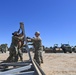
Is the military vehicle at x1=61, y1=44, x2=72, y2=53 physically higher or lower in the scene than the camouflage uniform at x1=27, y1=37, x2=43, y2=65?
higher

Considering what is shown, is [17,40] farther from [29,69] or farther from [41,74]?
[41,74]

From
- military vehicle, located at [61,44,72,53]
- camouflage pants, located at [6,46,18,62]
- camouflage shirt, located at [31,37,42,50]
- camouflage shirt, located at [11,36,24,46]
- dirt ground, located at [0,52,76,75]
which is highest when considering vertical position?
military vehicle, located at [61,44,72,53]

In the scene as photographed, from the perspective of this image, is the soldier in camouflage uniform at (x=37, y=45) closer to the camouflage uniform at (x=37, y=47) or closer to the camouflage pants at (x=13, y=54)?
the camouflage uniform at (x=37, y=47)

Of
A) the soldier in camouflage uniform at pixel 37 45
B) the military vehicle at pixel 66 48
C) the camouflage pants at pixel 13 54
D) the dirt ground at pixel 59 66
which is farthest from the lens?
the military vehicle at pixel 66 48

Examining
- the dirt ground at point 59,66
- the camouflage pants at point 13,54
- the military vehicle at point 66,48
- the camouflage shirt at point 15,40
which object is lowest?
the dirt ground at point 59,66

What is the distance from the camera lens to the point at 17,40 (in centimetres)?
1373

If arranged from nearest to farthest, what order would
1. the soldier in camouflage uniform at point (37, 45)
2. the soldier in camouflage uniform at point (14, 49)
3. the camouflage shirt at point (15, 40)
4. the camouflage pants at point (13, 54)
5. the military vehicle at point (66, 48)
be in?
the soldier in camouflage uniform at point (37, 45)
the camouflage shirt at point (15, 40)
the soldier in camouflage uniform at point (14, 49)
the camouflage pants at point (13, 54)
the military vehicle at point (66, 48)

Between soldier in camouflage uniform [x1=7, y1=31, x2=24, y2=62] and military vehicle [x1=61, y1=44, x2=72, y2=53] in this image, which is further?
military vehicle [x1=61, y1=44, x2=72, y2=53]

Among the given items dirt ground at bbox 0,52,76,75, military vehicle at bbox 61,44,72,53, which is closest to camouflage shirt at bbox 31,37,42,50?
dirt ground at bbox 0,52,76,75

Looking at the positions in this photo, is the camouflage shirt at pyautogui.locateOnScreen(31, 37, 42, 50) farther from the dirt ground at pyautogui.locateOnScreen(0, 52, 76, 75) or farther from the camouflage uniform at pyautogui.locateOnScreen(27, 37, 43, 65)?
the dirt ground at pyautogui.locateOnScreen(0, 52, 76, 75)

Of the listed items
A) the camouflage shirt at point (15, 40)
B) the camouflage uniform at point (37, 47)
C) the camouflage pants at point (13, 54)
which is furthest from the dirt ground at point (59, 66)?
the camouflage shirt at point (15, 40)

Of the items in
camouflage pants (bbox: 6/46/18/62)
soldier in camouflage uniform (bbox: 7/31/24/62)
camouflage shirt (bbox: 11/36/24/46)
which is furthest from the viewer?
camouflage pants (bbox: 6/46/18/62)

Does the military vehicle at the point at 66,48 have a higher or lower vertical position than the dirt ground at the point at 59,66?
higher

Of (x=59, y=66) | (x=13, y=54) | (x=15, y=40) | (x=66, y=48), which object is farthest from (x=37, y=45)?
(x=66, y=48)
